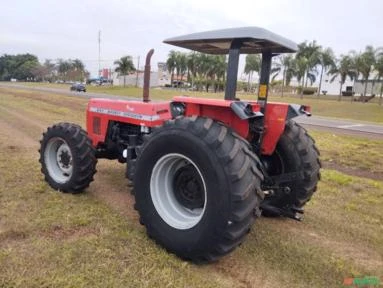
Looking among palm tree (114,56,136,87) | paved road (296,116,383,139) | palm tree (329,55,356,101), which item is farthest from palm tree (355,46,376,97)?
palm tree (114,56,136,87)

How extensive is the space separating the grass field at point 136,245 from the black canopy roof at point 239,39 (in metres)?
1.99

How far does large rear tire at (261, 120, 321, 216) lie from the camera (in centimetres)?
415

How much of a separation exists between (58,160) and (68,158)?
243 mm

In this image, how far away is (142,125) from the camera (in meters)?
4.87

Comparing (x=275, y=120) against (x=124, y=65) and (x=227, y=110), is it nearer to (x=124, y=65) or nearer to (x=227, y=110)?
(x=227, y=110)

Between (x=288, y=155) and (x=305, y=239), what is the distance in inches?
36.3

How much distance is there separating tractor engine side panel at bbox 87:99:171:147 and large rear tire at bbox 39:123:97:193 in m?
0.48

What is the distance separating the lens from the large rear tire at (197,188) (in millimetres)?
Answer: 3055

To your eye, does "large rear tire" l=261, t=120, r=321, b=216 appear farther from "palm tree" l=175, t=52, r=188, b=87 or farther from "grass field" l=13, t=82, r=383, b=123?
"palm tree" l=175, t=52, r=188, b=87

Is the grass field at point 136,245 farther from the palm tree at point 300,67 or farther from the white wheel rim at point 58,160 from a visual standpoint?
the palm tree at point 300,67

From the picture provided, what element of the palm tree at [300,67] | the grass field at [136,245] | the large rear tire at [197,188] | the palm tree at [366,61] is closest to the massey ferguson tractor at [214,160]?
the large rear tire at [197,188]

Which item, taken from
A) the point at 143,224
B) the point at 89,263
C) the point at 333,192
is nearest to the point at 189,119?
the point at 143,224

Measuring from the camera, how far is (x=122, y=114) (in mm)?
5148

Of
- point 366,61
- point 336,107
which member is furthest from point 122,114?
point 366,61
